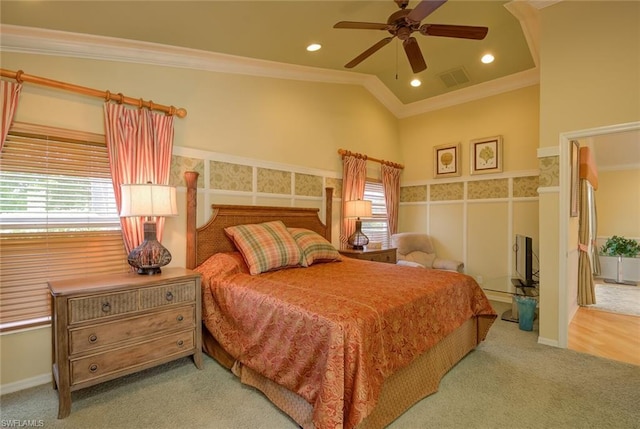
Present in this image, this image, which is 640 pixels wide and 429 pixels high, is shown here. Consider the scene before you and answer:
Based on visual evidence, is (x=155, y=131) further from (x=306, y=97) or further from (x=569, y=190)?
(x=569, y=190)

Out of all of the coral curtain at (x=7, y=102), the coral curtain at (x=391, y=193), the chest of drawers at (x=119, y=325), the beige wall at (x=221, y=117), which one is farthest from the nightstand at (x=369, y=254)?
the coral curtain at (x=7, y=102)

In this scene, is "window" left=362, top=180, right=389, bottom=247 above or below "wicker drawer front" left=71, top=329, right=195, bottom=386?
above

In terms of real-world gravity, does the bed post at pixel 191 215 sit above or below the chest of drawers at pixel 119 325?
above

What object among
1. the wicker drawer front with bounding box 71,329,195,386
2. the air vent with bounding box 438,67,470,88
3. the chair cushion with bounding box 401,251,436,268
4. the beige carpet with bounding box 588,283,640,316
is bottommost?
the beige carpet with bounding box 588,283,640,316

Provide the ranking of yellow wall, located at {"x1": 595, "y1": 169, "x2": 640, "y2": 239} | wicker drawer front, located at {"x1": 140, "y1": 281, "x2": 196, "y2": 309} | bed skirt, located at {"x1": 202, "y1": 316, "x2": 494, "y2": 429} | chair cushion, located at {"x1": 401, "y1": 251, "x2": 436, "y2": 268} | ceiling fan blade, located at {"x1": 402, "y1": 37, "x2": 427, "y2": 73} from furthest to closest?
yellow wall, located at {"x1": 595, "y1": 169, "x2": 640, "y2": 239}
chair cushion, located at {"x1": 401, "y1": 251, "x2": 436, "y2": 268}
ceiling fan blade, located at {"x1": 402, "y1": 37, "x2": 427, "y2": 73}
wicker drawer front, located at {"x1": 140, "y1": 281, "x2": 196, "y2": 309}
bed skirt, located at {"x1": 202, "y1": 316, "x2": 494, "y2": 429}

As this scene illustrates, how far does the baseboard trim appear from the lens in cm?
221

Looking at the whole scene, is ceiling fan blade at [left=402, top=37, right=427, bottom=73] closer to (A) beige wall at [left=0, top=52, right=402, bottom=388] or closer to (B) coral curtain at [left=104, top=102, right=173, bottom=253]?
(A) beige wall at [left=0, top=52, right=402, bottom=388]

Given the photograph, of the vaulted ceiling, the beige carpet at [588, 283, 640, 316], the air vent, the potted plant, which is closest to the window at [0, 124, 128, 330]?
the vaulted ceiling

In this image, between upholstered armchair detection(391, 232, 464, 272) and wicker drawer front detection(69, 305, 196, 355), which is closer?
wicker drawer front detection(69, 305, 196, 355)

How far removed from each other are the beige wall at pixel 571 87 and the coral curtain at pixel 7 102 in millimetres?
4571

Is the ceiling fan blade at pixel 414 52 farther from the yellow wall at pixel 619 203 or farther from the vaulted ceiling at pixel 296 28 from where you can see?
the yellow wall at pixel 619 203

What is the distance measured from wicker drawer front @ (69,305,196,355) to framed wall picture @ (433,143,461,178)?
436cm

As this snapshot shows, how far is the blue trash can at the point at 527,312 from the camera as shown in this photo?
3443 mm

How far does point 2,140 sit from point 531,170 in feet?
18.5
